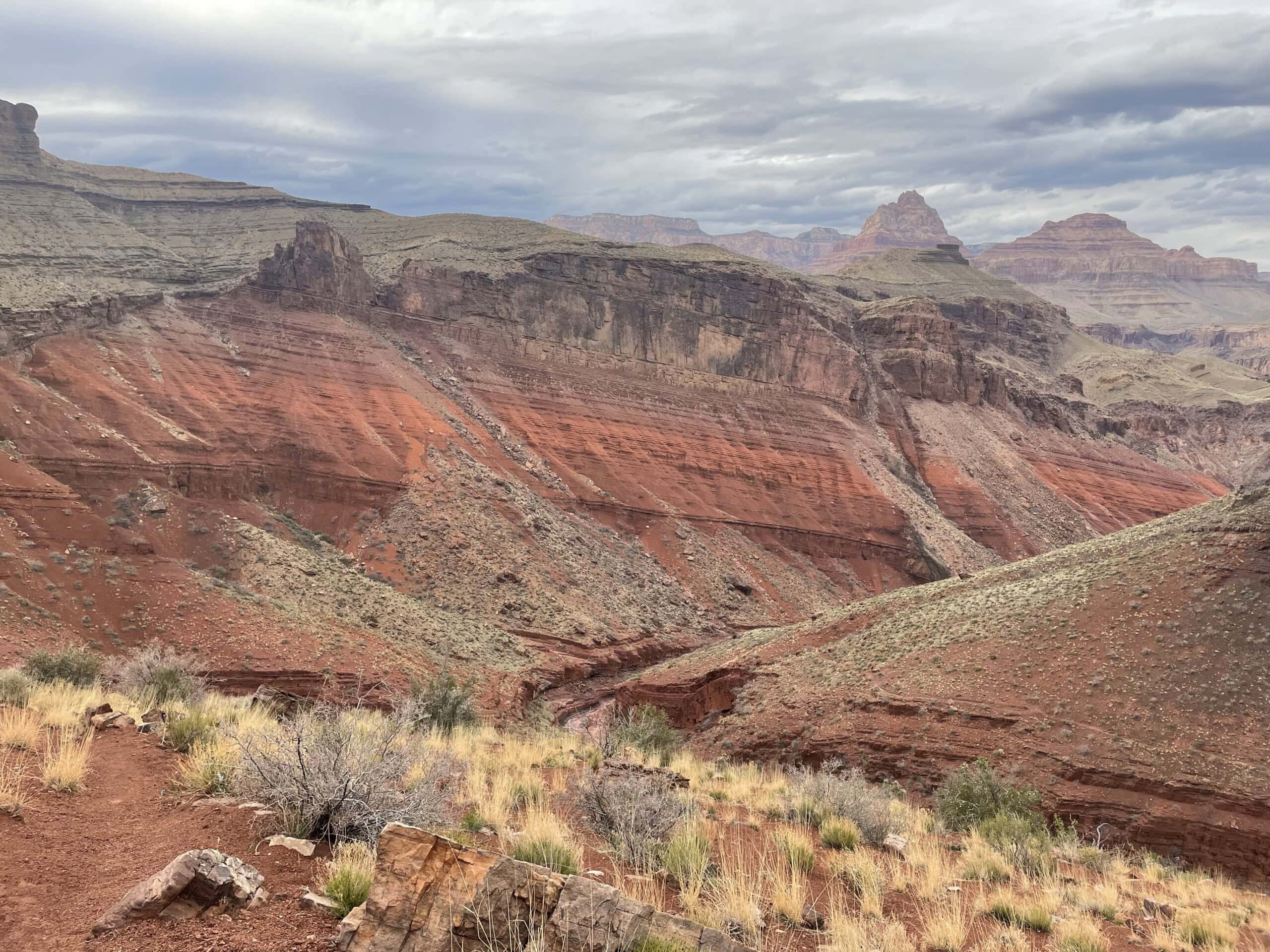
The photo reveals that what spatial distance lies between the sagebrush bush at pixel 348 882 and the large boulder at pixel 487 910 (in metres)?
0.22

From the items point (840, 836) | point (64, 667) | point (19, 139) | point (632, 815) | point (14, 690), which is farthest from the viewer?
point (19, 139)

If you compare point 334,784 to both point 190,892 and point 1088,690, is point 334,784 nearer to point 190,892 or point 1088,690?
point 190,892

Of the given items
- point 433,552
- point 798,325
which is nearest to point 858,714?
point 433,552

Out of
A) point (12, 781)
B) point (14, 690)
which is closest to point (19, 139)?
point (14, 690)

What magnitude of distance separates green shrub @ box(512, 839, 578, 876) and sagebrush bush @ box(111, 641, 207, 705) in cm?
955

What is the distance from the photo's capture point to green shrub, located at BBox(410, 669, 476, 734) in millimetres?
22766

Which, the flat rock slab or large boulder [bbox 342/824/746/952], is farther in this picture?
the flat rock slab

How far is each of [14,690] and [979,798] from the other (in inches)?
670

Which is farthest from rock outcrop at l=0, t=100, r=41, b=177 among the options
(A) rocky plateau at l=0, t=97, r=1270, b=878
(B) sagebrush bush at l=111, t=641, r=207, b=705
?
(B) sagebrush bush at l=111, t=641, r=207, b=705

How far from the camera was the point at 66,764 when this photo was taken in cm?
786

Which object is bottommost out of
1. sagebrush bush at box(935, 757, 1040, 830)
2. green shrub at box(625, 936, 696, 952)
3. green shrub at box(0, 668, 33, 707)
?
sagebrush bush at box(935, 757, 1040, 830)

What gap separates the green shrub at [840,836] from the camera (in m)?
10.6

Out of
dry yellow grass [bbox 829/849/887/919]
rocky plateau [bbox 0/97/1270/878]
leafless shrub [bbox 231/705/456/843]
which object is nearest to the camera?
leafless shrub [bbox 231/705/456/843]

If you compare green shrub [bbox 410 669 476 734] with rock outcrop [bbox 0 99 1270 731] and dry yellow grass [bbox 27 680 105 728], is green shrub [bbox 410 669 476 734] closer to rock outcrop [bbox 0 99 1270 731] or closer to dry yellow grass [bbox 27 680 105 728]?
rock outcrop [bbox 0 99 1270 731]
